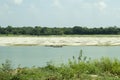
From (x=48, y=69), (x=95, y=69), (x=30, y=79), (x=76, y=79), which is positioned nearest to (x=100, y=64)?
(x=95, y=69)

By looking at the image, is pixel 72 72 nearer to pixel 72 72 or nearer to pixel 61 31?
pixel 72 72

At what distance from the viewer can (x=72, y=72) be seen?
10836 millimetres

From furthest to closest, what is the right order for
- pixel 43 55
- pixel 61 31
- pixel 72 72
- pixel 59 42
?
pixel 61 31, pixel 59 42, pixel 43 55, pixel 72 72

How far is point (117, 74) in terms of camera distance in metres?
12.0

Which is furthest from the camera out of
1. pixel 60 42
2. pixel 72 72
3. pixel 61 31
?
pixel 61 31

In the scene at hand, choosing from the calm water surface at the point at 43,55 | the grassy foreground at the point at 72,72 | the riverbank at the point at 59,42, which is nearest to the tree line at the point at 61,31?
the riverbank at the point at 59,42

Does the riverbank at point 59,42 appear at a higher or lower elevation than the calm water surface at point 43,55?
lower

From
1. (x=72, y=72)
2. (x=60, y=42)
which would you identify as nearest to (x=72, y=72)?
(x=72, y=72)

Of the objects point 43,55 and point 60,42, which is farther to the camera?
point 60,42

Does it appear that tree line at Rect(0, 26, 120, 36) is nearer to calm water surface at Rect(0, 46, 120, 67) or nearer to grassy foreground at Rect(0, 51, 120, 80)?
calm water surface at Rect(0, 46, 120, 67)

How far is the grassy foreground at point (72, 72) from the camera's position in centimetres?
1045

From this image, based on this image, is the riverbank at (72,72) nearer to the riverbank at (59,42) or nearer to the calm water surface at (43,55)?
the calm water surface at (43,55)

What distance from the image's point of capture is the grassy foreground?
10.5 m

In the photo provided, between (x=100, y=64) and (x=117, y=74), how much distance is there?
107 cm
